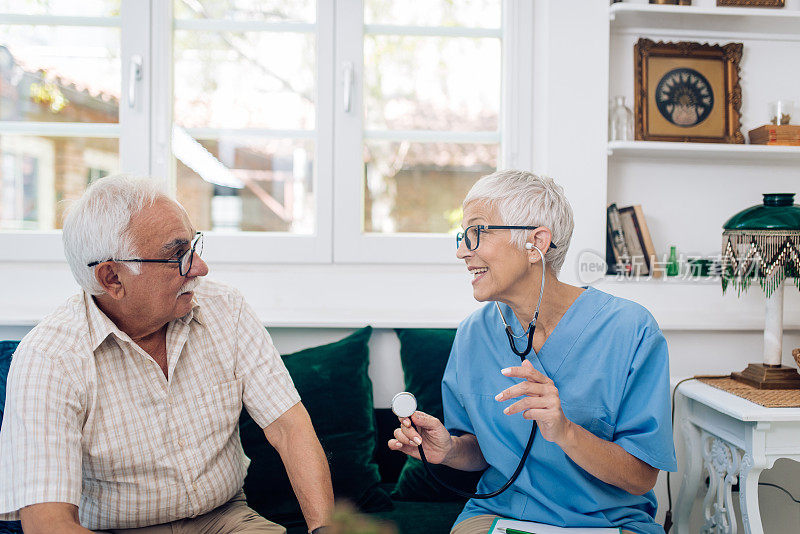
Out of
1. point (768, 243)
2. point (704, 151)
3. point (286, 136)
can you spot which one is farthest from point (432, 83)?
point (768, 243)

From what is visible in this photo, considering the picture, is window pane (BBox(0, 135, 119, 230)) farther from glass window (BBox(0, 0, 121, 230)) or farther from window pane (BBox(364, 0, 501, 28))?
window pane (BBox(364, 0, 501, 28))

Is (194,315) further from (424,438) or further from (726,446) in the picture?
(726,446)

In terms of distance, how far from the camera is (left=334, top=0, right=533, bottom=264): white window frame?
2.22 metres

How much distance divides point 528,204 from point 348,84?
1064 mm

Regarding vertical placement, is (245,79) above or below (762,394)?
above

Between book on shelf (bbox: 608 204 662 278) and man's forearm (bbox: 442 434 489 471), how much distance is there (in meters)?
0.98

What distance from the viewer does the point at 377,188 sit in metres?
2.29

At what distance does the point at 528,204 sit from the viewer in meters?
1.36

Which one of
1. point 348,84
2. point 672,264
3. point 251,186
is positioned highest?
point 348,84

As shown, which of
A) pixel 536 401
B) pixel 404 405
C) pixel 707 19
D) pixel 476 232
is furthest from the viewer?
pixel 707 19

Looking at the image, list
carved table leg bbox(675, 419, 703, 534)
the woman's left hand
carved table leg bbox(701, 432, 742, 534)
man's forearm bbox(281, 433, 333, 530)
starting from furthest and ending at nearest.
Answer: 1. carved table leg bbox(675, 419, 703, 534)
2. carved table leg bbox(701, 432, 742, 534)
3. man's forearm bbox(281, 433, 333, 530)
4. the woman's left hand

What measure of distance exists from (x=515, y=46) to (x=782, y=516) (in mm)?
1973

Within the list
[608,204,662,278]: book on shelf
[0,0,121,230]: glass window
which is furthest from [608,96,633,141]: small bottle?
[0,0,121,230]: glass window

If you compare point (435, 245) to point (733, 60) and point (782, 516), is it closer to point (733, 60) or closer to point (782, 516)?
point (733, 60)
